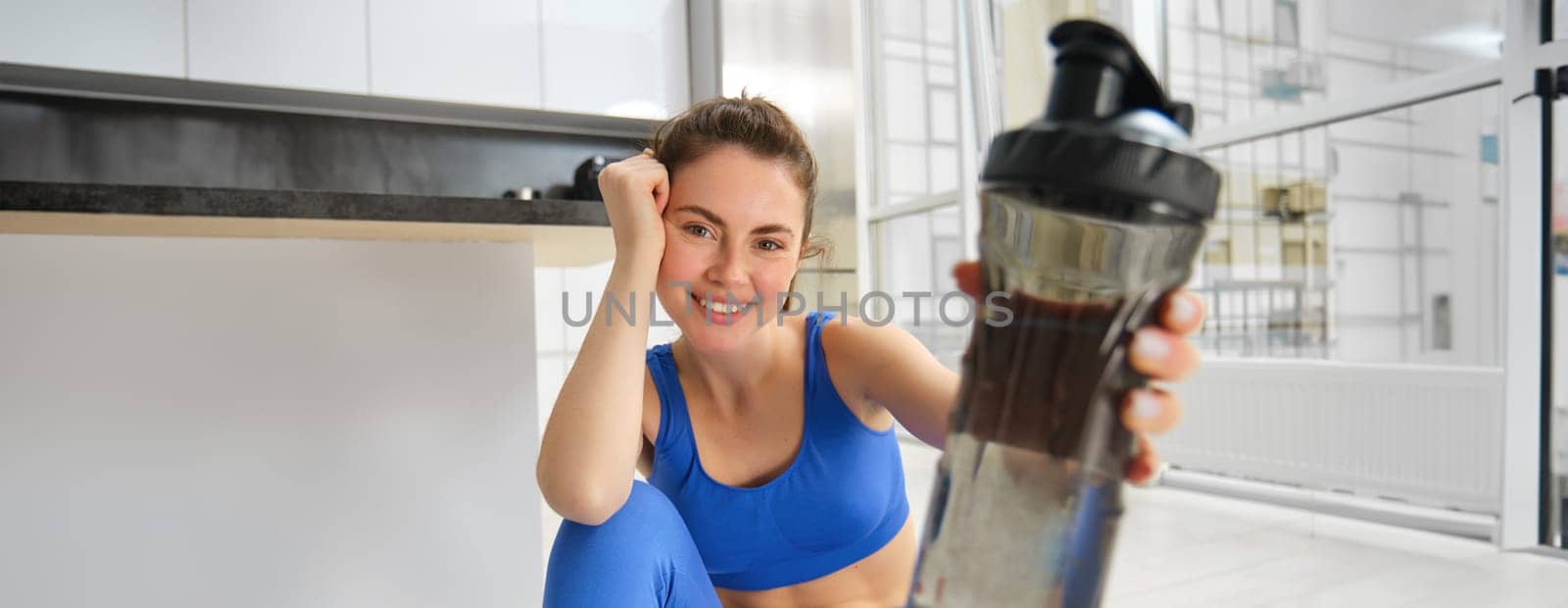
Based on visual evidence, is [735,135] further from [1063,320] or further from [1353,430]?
[1353,430]

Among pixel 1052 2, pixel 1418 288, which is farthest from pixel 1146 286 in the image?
pixel 1052 2

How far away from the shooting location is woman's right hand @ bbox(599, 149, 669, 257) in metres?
0.78

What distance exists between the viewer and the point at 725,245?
83cm

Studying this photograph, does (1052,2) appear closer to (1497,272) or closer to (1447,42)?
(1447,42)

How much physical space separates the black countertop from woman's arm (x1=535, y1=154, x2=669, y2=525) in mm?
289

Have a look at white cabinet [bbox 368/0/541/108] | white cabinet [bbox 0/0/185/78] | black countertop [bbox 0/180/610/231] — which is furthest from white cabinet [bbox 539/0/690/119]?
black countertop [bbox 0/180/610/231]

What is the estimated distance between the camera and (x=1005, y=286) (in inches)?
12.8

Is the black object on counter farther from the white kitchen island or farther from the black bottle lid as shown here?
the black bottle lid

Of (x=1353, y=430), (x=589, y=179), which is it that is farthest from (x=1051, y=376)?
(x=1353, y=430)

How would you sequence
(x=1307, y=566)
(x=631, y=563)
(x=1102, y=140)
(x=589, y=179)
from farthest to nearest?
(x=589, y=179) < (x=1307, y=566) < (x=631, y=563) < (x=1102, y=140)

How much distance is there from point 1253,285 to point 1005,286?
9.82ft

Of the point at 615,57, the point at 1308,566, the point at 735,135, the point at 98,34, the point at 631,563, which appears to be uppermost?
the point at 615,57

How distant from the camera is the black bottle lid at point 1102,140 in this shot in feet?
0.91

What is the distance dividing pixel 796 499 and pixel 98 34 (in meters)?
2.83
